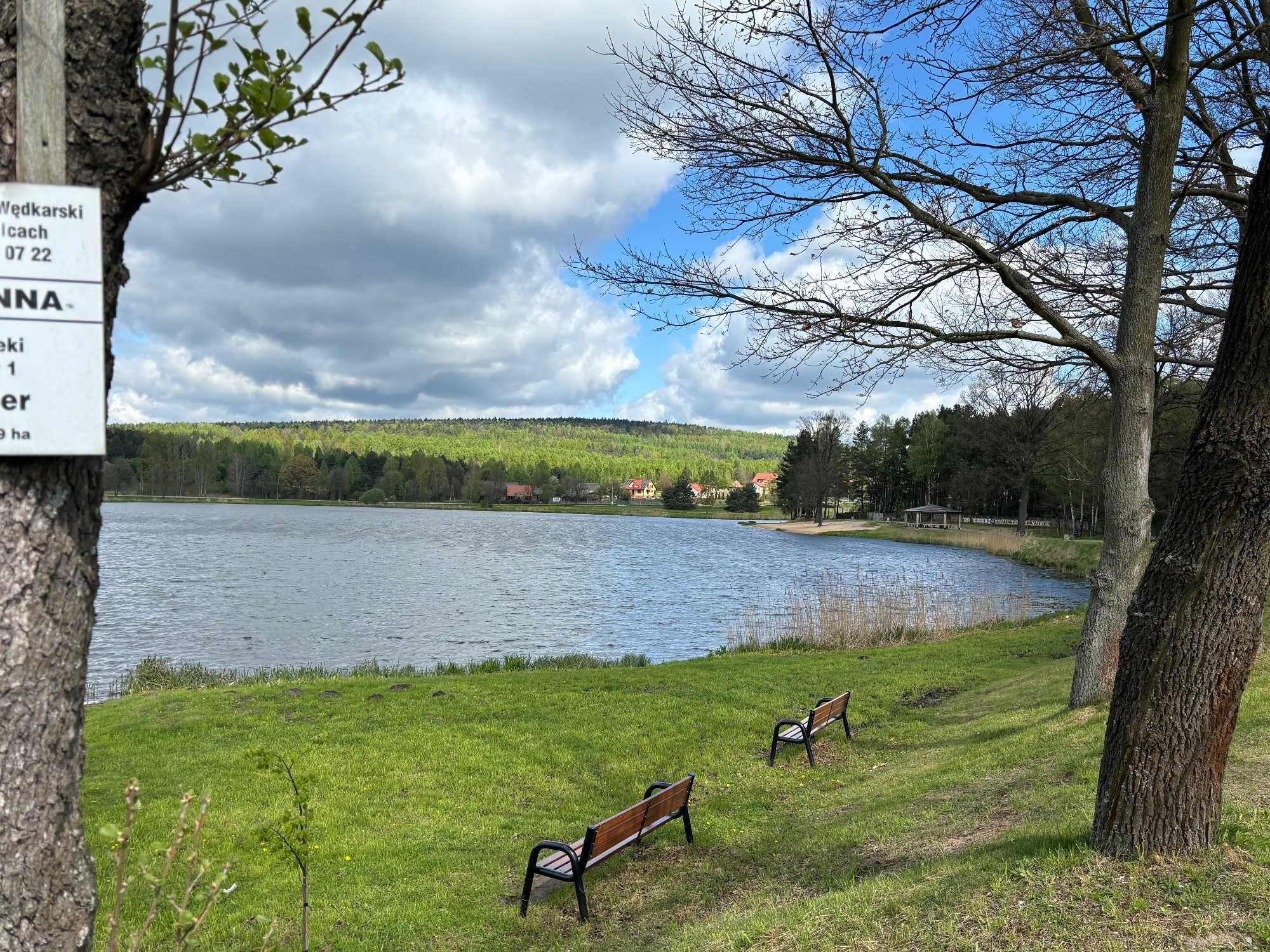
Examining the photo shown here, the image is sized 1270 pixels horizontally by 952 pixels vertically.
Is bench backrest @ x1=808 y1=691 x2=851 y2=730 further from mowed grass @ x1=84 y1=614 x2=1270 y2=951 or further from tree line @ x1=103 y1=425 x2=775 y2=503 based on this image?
tree line @ x1=103 y1=425 x2=775 y2=503

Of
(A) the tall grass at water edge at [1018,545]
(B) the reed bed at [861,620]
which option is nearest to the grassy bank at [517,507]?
(A) the tall grass at water edge at [1018,545]

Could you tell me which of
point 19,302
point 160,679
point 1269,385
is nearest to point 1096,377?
point 1269,385

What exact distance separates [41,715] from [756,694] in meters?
→ 10.9

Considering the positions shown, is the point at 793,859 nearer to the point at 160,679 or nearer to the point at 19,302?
the point at 19,302

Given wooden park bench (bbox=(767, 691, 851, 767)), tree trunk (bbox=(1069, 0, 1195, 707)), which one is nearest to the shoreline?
tree trunk (bbox=(1069, 0, 1195, 707))

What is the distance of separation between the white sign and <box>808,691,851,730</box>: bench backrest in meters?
8.20

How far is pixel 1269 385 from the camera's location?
13.6 ft

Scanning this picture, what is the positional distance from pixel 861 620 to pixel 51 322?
18161mm

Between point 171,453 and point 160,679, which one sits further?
point 171,453

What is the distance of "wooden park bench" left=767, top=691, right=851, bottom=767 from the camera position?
903 cm

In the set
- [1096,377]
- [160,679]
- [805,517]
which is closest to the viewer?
[1096,377]

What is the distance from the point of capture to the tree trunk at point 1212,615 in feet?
13.7

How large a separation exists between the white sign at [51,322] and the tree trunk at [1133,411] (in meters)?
8.78

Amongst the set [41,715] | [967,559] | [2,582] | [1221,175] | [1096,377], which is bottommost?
[967,559]
